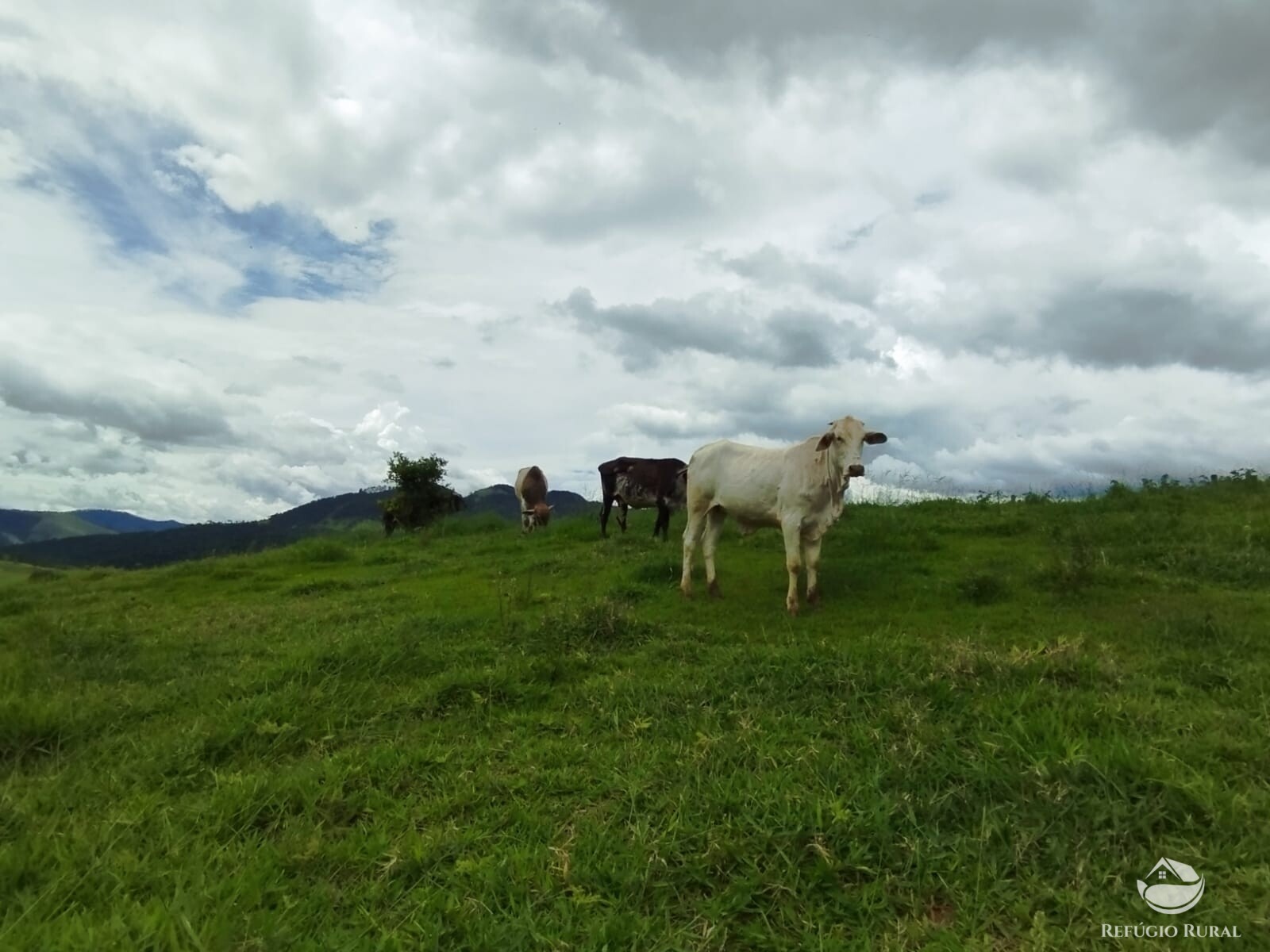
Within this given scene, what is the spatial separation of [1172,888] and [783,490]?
6573mm

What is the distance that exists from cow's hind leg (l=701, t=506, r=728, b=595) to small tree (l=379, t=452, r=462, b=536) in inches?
762

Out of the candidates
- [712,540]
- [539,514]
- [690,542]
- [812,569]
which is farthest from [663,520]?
[812,569]

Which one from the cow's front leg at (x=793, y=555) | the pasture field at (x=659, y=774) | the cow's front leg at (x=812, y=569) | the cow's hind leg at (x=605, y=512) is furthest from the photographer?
the cow's hind leg at (x=605, y=512)

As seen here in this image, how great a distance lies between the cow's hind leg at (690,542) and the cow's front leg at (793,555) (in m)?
1.21

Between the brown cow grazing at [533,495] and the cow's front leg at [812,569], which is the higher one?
the brown cow grazing at [533,495]

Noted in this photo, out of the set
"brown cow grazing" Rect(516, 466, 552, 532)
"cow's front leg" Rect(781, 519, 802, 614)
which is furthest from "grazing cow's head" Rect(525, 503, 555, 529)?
"cow's front leg" Rect(781, 519, 802, 614)

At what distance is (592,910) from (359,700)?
10.7ft

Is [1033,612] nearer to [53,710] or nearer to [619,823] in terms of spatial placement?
[619,823]

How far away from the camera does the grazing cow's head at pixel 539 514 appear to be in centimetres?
2347

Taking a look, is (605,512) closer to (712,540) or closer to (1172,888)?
(712,540)

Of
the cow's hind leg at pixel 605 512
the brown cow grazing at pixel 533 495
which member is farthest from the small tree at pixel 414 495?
the cow's hind leg at pixel 605 512

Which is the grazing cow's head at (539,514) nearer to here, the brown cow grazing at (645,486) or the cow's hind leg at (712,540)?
the brown cow grazing at (645,486)

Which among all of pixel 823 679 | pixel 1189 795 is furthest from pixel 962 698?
pixel 1189 795

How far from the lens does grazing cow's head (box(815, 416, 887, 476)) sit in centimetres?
905
